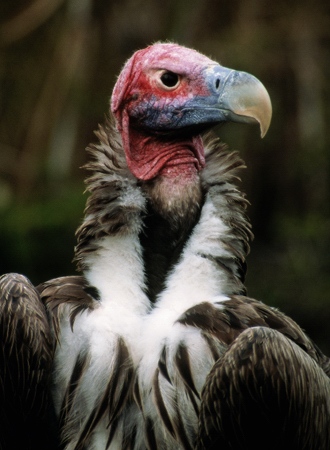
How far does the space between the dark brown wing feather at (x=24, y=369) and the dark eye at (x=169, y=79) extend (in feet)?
4.35

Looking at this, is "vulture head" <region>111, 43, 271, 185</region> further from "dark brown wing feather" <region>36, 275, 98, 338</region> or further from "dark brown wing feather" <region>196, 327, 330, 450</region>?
"dark brown wing feather" <region>196, 327, 330, 450</region>

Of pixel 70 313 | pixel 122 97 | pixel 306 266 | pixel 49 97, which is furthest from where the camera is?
pixel 49 97

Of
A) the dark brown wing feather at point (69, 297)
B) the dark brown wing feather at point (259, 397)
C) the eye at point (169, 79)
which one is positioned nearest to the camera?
the dark brown wing feather at point (259, 397)

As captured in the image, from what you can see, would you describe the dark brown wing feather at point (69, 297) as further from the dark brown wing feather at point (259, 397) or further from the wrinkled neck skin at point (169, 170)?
the dark brown wing feather at point (259, 397)

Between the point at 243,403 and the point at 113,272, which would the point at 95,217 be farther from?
the point at 243,403

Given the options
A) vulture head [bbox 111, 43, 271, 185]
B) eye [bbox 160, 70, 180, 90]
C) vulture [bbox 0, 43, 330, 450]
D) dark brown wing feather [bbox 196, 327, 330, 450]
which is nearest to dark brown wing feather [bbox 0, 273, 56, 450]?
vulture [bbox 0, 43, 330, 450]

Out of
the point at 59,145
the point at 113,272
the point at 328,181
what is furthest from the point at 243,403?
the point at 59,145

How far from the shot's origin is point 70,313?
16.6 ft

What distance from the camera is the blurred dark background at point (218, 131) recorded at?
476 inches

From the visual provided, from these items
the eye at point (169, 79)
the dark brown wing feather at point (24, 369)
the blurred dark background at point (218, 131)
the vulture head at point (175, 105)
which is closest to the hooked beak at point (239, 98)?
the vulture head at point (175, 105)

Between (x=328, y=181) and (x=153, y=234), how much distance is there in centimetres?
820

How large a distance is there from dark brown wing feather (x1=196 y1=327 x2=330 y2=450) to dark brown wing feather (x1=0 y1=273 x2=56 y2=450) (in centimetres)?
76

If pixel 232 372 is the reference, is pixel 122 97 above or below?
above

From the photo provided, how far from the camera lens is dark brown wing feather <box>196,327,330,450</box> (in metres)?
4.71
